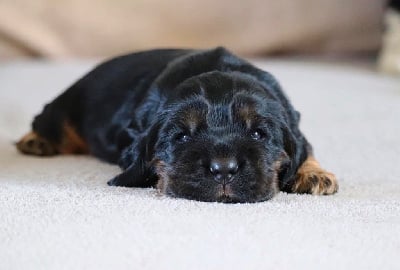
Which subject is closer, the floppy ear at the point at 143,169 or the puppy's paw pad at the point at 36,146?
the floppy ear at the point at 143,169

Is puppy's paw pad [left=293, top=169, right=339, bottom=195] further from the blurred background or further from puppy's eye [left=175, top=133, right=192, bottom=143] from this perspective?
the blurred background

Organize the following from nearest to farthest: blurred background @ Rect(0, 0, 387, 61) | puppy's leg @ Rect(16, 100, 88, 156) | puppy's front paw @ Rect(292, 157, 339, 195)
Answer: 1. puppy's front paw @ Rect(292, 157, 339, 195)
2. puppy's leg @ Rect(16, 100, 88, 156)
3. blurred background @ Rect(0, 0, 387, 61)

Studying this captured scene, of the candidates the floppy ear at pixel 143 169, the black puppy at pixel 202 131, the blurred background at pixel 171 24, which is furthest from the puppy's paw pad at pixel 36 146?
the blurred background at pixel 171 24

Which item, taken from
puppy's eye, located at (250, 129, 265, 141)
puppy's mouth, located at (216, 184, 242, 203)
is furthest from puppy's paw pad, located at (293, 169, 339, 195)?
puppy's mouth, located at (216, 184, 242, 203)

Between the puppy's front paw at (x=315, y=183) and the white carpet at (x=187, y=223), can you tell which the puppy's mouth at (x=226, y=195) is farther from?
the puppy's front paw at (x=315, y=183)

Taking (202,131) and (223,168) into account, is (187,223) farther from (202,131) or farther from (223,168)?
(202,131)

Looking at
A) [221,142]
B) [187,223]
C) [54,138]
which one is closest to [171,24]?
[54,138]
